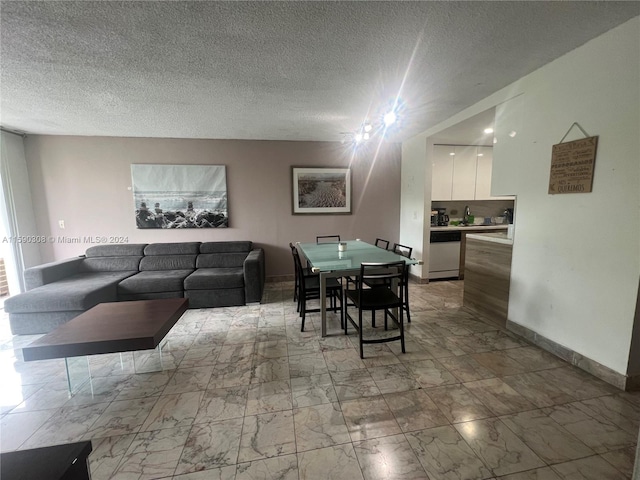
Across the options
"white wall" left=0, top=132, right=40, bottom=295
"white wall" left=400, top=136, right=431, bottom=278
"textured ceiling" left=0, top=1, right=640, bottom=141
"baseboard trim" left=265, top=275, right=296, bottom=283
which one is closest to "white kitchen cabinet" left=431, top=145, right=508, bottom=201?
"white wall" left=400, top=136, right=431, bottom=278

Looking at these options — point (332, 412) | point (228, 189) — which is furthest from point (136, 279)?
point (332, 412)

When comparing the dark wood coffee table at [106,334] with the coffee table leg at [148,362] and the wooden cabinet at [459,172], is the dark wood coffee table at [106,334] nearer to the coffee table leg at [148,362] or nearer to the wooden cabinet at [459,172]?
the coffee table leg at [148,362]

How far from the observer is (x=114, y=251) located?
3904 mm

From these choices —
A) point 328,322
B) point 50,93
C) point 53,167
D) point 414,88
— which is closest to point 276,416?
point 328,322

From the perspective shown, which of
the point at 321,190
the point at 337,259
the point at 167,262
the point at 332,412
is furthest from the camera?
the point at 321,190

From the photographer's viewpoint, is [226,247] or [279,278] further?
[279,278]

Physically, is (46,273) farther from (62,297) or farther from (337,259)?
(337,259)

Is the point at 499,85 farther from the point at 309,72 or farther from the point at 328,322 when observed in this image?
the point at 328,322

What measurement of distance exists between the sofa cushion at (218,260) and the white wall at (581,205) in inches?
138

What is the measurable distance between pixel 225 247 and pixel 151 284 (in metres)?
1.14

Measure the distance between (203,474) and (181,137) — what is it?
429 centimetres

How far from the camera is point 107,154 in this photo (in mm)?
4074

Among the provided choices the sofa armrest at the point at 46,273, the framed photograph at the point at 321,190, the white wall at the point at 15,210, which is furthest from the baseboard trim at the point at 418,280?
the white wall at the point at 15,210

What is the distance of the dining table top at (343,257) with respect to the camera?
2.43m
